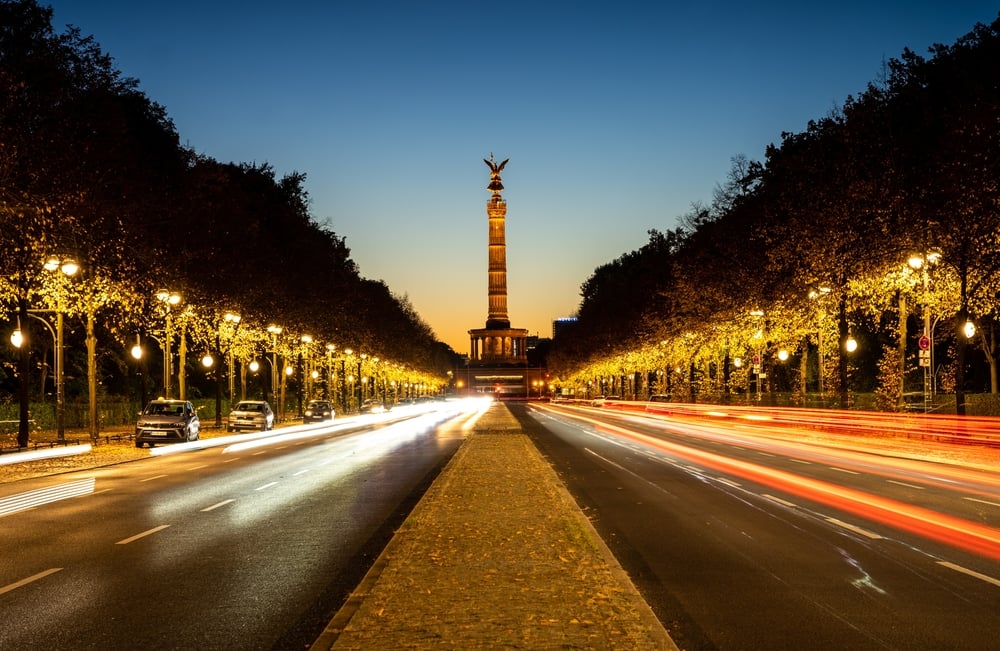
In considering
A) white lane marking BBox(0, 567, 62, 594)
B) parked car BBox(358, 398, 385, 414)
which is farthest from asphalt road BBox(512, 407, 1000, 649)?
→ parked car BBox(358, 398, 385, 414)

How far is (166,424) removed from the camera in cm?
3756

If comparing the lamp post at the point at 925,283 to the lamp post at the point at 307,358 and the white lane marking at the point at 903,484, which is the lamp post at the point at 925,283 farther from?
the lamp post at the point at 307,358

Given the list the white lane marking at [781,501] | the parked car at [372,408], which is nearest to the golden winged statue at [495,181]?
the parked car at [372,408]

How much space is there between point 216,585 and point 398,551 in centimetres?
206

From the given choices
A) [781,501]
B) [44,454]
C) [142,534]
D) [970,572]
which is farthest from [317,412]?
[970,572]

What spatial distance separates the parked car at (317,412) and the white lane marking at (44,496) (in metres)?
44.6

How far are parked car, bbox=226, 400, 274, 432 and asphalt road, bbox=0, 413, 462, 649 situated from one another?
949 inches

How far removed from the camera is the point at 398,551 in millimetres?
11070

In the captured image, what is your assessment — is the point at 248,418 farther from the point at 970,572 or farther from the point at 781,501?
the point at 970,572

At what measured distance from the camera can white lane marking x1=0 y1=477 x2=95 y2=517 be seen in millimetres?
17750

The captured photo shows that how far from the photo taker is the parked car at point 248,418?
49.7 meters

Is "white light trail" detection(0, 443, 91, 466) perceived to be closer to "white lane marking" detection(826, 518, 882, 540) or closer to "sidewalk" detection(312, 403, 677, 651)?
"sidewalk" detection(312, 403, 677, 651)

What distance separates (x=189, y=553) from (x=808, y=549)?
7.92m

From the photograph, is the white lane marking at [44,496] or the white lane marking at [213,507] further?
the white lane marking at [44,496]
